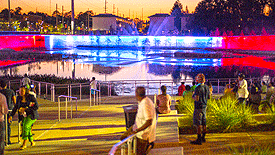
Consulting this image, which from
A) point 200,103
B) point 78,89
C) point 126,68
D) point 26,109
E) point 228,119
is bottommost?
point 78,89

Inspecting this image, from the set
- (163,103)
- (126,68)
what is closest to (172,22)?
(126,68)

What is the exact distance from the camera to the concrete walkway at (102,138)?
24.7 ft

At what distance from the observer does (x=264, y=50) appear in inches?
2623

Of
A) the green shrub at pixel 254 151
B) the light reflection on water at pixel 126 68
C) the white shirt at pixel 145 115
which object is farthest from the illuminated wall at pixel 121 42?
the white shirt at pixel 145 115

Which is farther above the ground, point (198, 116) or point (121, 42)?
point (121, 42)

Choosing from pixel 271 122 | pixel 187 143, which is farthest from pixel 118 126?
pixel 271 122

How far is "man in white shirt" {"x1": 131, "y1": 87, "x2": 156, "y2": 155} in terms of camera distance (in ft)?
17.3

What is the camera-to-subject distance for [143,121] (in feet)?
17.5

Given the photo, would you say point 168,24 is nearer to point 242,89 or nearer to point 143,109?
point 242,89

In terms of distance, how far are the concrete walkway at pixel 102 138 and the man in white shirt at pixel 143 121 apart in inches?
57.1

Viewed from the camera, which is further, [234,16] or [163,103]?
[234,16]

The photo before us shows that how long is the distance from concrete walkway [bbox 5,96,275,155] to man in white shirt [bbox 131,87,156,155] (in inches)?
57.1

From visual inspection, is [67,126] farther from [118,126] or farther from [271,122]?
[271,122]

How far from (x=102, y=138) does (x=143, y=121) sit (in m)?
3.49
